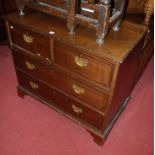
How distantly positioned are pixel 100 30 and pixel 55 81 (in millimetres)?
600

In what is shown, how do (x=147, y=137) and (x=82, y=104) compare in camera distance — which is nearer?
(x=82, y=104)

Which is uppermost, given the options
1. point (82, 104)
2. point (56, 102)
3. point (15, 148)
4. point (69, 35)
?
point (69, 35)

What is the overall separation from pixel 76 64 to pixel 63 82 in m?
0.25

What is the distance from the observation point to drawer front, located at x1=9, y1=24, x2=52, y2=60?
4.49 feet

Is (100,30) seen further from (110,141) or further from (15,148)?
(15,148)

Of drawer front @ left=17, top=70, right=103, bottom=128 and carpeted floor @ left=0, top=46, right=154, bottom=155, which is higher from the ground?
drawer front @ left=17, top=70, right=103, bottom=128

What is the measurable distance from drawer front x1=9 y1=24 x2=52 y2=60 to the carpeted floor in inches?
26.2

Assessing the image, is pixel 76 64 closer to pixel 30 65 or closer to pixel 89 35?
pixel 89 35

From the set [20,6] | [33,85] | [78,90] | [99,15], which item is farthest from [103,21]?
[33,85]

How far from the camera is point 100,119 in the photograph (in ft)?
4.81

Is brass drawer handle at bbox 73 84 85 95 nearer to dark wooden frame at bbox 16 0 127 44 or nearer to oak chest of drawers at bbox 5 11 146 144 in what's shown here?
oak chest of drawers at bbox 5 11 146 144

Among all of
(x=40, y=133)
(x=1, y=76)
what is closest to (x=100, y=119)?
(x=40, y=133)

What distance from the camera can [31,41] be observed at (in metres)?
1.44

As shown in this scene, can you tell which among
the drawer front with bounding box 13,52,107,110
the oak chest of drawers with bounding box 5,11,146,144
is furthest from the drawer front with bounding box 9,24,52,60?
the drawer front with bounding box 13,52,107,110
